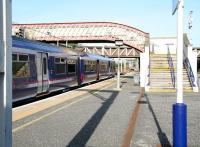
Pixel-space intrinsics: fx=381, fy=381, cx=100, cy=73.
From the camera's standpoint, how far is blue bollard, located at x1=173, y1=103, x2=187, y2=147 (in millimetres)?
5699

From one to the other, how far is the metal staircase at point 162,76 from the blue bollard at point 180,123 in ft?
58.9

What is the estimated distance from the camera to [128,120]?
10.8 m

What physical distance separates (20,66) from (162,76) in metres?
15.8

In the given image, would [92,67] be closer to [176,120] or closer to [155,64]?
[155,64]

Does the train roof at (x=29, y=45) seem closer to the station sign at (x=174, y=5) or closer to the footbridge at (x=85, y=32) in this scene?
the station sign at (x=174, y=5)

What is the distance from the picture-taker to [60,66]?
69.6 feet

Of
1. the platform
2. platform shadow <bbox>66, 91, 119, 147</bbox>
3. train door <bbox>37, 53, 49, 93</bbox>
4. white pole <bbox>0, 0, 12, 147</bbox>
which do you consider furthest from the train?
white pole <bbox>0, 0, 12, 147</bbox>

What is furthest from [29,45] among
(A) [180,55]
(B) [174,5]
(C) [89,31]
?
(C) [89,31]

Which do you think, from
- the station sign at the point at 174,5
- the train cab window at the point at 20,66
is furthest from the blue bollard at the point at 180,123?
the train cab window at the point at 20,66

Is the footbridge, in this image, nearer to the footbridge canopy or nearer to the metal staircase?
the footbridge canopy

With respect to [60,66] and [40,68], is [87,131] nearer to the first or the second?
[40,68]

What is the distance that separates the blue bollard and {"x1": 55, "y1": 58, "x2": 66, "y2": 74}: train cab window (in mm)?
14837

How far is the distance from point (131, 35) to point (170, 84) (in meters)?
35.7

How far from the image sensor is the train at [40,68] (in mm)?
13992
